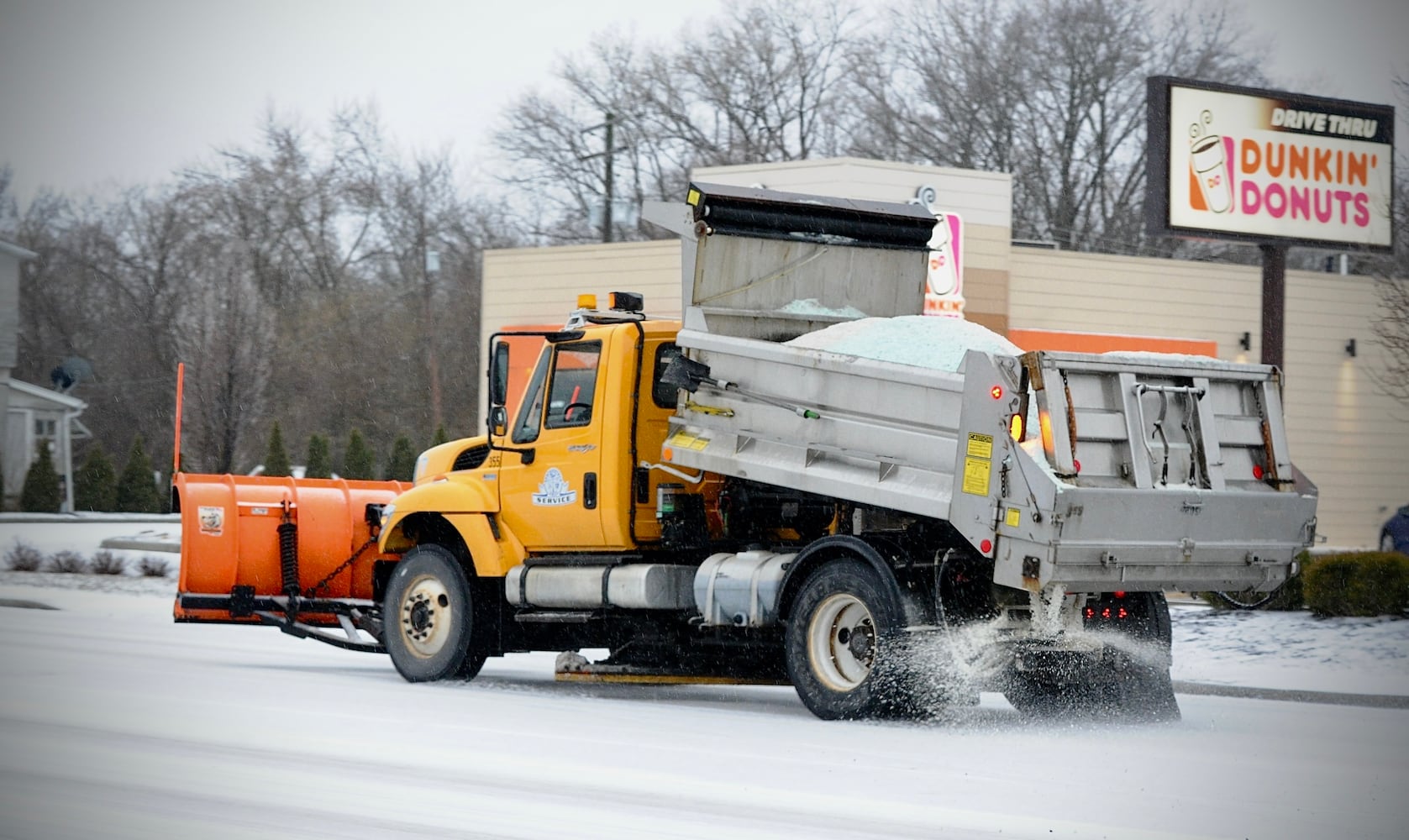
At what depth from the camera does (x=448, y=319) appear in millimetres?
57188

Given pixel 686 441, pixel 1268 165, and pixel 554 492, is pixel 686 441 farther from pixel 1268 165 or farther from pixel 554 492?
pixel 1268 165

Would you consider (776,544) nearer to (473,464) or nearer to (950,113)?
(473,464)

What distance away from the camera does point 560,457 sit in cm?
1242

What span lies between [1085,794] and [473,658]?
6103 mm

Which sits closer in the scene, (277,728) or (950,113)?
(277,728)

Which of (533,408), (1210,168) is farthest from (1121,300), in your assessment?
(533,408)

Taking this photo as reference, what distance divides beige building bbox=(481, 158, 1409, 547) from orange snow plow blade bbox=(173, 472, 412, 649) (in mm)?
14867

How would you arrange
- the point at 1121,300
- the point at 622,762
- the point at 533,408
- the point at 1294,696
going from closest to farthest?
the point at 622,762, the point at 533,408, the point at 1294,696, the point at 1121,300

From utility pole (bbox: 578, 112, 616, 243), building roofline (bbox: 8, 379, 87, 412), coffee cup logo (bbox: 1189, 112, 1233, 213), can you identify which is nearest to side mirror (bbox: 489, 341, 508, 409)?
coffee cup logo (bbox: 1189, 112, 1233, 213)

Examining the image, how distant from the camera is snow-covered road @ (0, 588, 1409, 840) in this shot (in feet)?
23.4

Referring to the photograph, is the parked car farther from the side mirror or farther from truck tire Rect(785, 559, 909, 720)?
the side mirror

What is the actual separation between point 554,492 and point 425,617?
1547 mm

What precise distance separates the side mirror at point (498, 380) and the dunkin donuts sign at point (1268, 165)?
1504 centimetres

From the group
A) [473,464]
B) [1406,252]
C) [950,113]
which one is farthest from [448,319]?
[473,464]
